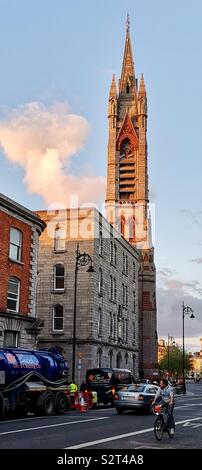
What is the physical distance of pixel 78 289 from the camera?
156ft

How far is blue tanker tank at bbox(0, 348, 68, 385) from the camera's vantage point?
77.5 feet

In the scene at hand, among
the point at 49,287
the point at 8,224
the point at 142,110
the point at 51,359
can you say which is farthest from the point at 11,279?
→ the point at 142,110

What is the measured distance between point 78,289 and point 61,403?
21319 millimetres

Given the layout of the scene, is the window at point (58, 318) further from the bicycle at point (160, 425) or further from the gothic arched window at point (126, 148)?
the gothic arched window at point (126, 148)

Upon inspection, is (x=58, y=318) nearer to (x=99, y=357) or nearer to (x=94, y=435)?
(x=99, y=357)

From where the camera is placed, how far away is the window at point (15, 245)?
34062 millimetres

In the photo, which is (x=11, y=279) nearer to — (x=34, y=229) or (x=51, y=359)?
(x=34, y=229)

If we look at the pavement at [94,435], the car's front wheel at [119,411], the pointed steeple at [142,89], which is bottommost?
the car's front wheel at [119,411]

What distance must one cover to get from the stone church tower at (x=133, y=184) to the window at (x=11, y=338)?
157 feet

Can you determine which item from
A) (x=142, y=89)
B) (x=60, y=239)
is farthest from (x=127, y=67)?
(x=60, y=239)

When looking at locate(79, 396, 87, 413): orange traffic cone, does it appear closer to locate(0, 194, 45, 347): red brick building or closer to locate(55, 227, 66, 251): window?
locate(0, 194, 45, 347): red brick building

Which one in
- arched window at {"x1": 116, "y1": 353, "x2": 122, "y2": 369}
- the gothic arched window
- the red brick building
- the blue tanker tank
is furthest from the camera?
the gothic arched window

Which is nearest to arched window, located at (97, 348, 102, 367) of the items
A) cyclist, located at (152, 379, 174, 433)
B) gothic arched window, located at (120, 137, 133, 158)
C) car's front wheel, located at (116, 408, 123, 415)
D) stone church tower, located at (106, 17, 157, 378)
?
car's front wheel, located at (116, 408, 123, 415)

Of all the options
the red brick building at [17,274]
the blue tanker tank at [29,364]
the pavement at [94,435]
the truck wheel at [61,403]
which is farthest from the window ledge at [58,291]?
the pavement at [94,435]
